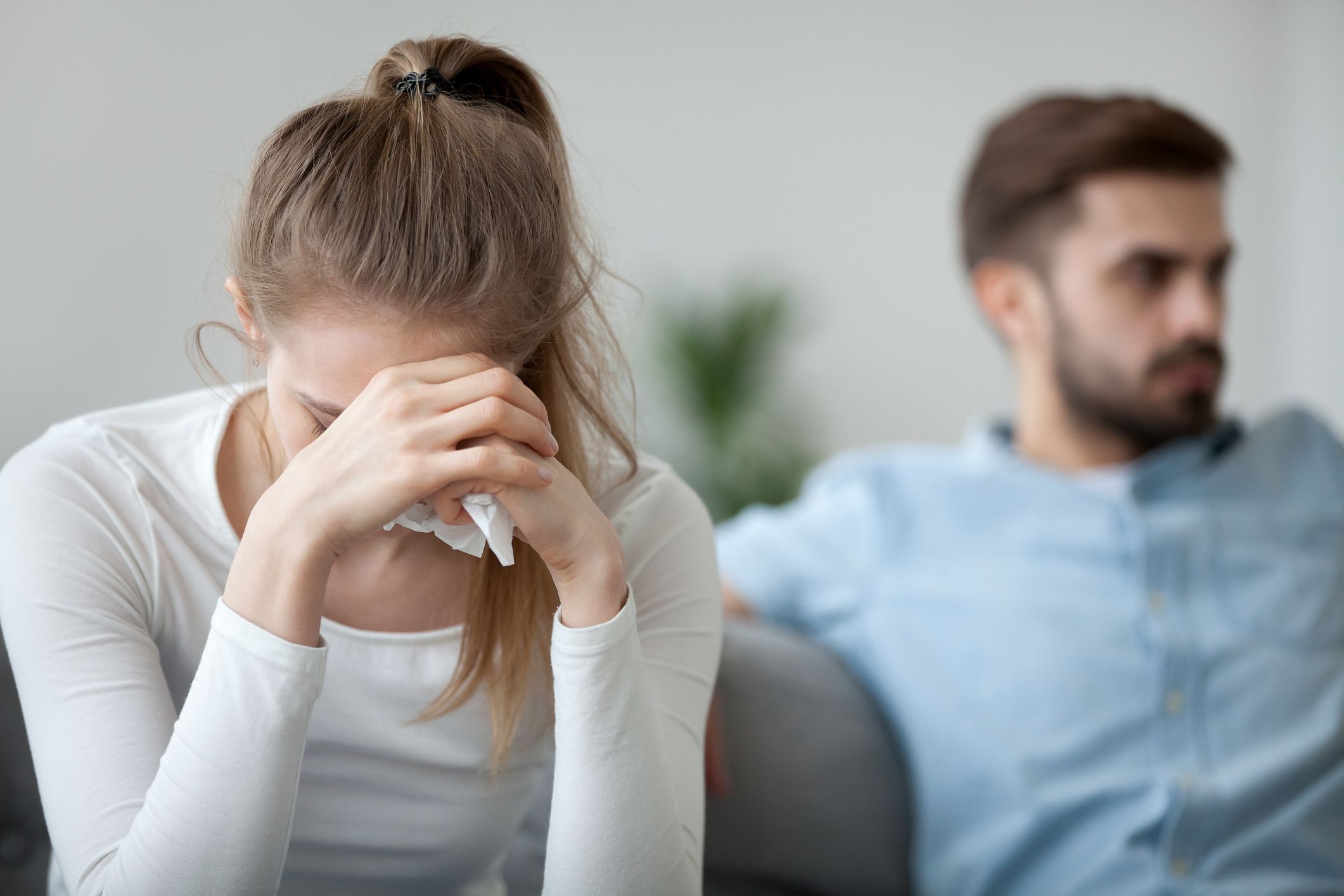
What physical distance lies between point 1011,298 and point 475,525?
1.31 meters

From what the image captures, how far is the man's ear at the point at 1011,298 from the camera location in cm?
182

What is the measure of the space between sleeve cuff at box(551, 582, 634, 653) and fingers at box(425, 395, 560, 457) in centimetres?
15

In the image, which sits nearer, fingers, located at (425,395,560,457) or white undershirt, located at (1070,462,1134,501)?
fingers, located at (425,395,560,457)

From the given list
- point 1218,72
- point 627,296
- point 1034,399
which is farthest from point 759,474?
point 1218,72

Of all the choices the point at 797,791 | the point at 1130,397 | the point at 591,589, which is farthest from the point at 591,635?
the point at 1130,397

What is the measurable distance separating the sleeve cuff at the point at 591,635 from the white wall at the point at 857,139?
232 centimetres

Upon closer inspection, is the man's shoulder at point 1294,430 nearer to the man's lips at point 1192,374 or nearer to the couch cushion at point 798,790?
the man's lips at point 1192,374

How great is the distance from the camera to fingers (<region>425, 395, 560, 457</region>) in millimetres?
750

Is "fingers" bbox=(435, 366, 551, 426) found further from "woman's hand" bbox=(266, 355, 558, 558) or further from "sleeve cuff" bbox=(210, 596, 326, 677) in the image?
"sleeve cuff" bbox=(210, 596, 326, 677)

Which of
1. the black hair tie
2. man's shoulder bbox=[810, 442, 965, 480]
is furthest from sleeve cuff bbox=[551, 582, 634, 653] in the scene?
man's shoulder bbox=[810, 442, 965, 480]

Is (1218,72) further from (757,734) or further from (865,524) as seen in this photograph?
(757,734)

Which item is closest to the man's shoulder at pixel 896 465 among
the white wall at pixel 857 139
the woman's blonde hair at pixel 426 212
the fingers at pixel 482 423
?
the woman's blonde hair at pixel 426 212

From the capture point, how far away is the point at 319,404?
800 millimetres

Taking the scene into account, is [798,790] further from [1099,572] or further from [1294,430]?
[1294,430]
